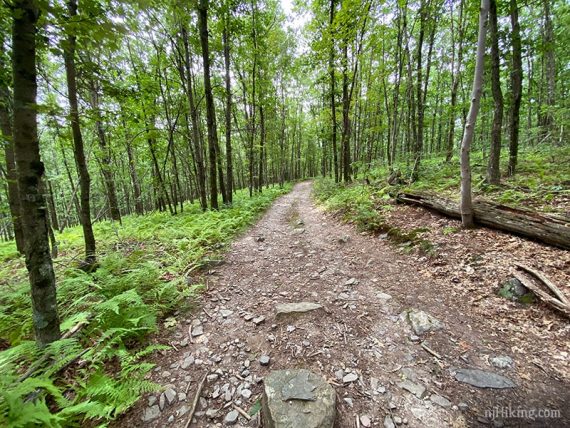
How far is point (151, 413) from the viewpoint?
7.52ft

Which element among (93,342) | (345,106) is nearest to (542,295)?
(93,342)

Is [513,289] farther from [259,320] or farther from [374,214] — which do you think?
[374,214]

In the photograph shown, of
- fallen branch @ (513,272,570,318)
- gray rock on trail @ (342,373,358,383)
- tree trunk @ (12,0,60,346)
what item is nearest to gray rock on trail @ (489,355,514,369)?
fallen branch @ (513,272,570,318)

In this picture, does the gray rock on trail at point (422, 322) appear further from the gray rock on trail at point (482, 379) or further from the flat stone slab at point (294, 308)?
the flat stone slab at point (294, 308)

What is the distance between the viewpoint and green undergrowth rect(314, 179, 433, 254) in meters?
5.59

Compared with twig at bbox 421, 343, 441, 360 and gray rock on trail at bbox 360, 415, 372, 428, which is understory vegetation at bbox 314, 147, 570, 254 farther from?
gray rock on trail at bbox 360, 415, 372, 428

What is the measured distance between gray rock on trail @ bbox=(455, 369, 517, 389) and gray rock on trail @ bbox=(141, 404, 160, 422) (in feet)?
10.4

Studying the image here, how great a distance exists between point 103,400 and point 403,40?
16.6 m

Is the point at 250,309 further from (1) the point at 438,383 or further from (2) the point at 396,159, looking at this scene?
(2) the point at 396,159

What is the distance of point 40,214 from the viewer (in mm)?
2402

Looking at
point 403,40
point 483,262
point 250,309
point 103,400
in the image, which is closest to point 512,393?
point 483,262

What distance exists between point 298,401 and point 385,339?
1.53 meters

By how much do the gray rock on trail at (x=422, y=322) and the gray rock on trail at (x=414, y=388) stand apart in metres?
0.81

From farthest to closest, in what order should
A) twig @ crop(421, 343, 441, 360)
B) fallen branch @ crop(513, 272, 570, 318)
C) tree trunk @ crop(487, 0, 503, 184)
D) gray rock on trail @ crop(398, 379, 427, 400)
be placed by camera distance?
tree trunk @ crop(487, 0, 503, 184) < fallen branch @ crop(513, 272, 570, 318) < twig @ crop(421, 343, 441, 360) < gray rock on trail @ crop(398, 379, 427, 400)
